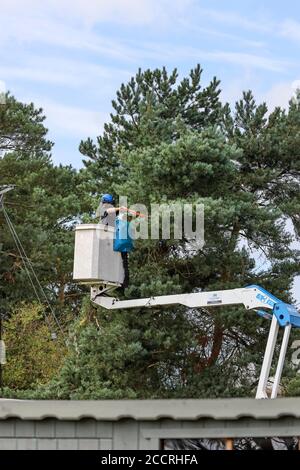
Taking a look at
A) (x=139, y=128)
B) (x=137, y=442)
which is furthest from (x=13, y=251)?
(x=137, y=442)

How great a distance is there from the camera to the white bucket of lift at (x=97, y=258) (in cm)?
1712

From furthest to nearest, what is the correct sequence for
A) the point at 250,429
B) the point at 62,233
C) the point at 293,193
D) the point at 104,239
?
the point at 62,233 → the point at 293,193 → the point at 104,239 → the point at 250,429

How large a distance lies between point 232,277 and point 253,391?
11.3 ft

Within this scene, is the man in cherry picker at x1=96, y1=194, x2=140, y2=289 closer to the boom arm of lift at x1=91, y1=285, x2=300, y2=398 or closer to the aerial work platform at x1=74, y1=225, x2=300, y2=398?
the aerial work platform at x1=74, y1=225, x2=300, y2=398

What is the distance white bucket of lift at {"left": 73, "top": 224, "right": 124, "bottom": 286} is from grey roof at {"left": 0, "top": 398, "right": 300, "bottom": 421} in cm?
688

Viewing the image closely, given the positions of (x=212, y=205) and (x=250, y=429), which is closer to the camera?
(x=250, y=429)

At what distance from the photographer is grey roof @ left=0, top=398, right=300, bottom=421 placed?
9469mm

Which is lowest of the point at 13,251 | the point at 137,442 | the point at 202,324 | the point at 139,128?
the point at 137,442

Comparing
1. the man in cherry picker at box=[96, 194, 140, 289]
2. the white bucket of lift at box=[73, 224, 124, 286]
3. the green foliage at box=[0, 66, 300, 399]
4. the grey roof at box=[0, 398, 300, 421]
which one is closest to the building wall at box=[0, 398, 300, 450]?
the grey roof at box=[0, 398, 300, 421]

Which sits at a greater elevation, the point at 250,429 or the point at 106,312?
the point at 106,312

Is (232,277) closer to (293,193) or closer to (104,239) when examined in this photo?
(293,193)

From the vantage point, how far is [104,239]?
17422mm

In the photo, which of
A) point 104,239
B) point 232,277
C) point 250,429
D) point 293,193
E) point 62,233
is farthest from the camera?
point 62,233

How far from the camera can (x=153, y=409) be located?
32.1 feet
